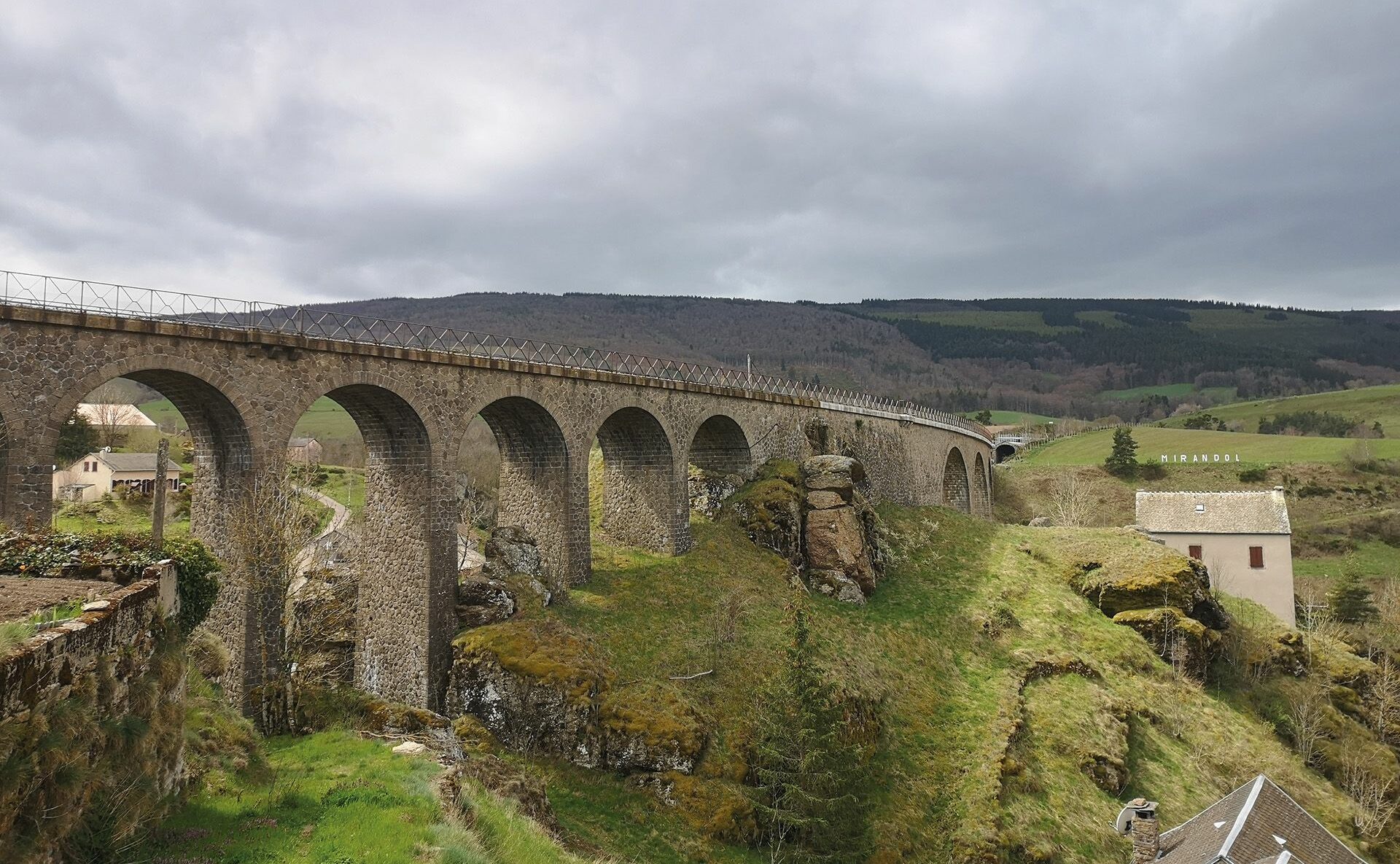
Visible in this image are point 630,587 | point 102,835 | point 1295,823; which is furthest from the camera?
point 630,587

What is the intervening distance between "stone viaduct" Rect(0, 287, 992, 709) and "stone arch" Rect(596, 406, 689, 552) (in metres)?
0.07

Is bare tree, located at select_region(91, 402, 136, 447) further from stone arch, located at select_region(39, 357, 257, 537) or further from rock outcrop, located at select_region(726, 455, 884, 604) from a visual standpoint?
rock outcrop, located at select_region(726, 455, 884, 604)

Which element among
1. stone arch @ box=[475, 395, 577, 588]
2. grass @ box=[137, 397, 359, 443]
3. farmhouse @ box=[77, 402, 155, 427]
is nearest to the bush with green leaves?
stone arch @ box=[475, 395, 577, 588]

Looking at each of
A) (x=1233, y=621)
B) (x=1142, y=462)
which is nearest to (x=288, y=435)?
(x=1233, y=621)

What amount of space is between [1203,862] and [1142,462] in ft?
295

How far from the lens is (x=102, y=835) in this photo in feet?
29.9

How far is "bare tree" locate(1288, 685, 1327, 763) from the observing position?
33.8 metres

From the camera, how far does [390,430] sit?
26.0 metres

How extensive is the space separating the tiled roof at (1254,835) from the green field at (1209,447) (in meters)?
83.3

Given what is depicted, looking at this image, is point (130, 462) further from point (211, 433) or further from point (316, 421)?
point (316, 421)

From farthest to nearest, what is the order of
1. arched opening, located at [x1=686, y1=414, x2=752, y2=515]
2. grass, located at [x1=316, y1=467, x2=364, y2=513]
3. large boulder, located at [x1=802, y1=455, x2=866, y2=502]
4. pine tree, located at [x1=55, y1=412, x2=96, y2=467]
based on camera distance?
1. grass, located at [x1=316, y1=467, x2=364, y2=513]
2. pine tree, located at [x1=55, y1=412, x2=96, y2=467]
3. arched opening, located at [x1=686, y1=414, x2=752, y2=515]
4. large boulder, located at [x1=802, y1=455, x2=866, y2=502]

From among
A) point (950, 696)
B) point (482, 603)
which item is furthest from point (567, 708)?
point (950, 696)

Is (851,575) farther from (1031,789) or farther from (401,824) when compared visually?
(401,824)

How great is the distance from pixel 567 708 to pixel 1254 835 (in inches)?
770
